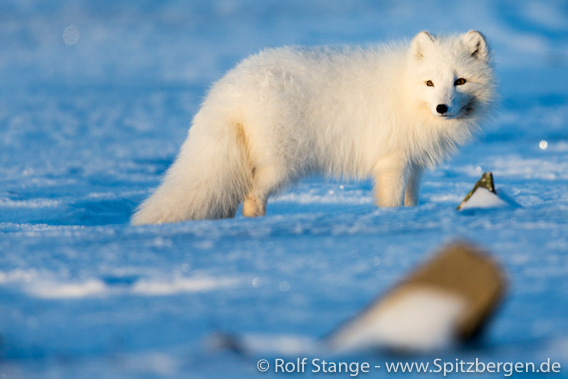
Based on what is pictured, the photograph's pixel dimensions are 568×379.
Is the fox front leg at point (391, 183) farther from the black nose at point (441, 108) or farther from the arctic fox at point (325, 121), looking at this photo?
the black nose at point (441, 108)

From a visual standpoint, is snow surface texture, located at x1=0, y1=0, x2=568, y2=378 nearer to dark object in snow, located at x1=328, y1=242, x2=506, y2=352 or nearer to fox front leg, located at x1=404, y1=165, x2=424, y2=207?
dark object in snow, located at x1=328, y1=242, x2=506, y2=352

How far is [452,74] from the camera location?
3428 millimetres

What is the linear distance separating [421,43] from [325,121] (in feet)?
2.15

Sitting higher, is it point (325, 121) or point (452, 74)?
point (452, 74)

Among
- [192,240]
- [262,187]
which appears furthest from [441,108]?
[192,240]

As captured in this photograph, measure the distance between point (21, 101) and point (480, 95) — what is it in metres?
6.18

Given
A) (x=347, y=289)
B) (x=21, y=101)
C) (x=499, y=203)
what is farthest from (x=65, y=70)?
(x=347, y=289)

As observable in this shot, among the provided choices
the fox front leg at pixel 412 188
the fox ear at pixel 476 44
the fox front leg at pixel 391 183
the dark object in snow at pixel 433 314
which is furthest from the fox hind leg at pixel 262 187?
the dark object in snow at pixel 433 314

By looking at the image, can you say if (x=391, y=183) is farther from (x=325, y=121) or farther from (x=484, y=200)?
(x=484, y=200)

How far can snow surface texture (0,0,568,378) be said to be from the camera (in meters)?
1.49

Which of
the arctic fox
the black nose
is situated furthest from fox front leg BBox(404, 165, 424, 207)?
the black nose

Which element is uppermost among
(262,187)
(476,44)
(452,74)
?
(476,44)

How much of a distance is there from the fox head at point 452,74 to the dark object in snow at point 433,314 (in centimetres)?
199

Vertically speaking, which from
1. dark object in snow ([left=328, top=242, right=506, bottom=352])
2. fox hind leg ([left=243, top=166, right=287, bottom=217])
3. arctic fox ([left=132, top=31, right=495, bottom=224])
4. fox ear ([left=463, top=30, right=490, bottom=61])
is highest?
fox ear ([left=463, top=30, right=490, bottom=61])
